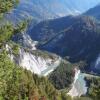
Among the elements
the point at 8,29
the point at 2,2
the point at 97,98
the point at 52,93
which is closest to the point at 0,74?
the point at 8,29

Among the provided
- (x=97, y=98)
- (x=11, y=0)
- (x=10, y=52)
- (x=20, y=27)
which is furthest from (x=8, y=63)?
(x=97, y=98)

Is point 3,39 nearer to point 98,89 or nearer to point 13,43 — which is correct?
point 13,43

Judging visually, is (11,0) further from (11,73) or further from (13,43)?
(11,73)

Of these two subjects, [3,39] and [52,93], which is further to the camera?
[52,93]

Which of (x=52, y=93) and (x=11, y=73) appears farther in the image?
(x=52, y=93)

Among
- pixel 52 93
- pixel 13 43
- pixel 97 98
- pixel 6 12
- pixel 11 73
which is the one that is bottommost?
pixel 52 93

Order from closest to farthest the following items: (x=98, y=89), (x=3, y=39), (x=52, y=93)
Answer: (x=3, y=39), (x=98, y=89), (x=52, y=93)

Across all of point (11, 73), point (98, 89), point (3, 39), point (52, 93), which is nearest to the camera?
point (3, 39)

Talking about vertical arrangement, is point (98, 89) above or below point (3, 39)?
below

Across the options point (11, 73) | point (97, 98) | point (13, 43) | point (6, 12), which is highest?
point (6, 12)
